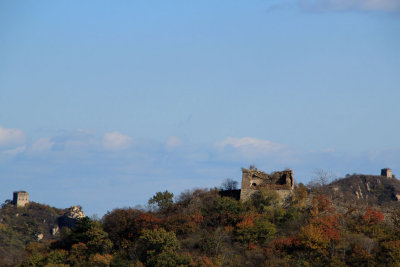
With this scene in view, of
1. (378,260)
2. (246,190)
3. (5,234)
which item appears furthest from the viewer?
(5,234)

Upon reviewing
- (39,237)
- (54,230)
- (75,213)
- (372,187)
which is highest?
(372,187)

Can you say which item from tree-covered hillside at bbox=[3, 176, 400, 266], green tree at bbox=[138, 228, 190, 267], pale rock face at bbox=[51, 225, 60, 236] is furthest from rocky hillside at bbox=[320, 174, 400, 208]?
green tree at bbox=[138, 228, 190, 267]

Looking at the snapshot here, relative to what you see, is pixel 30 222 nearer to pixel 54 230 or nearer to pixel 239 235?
pixel 54 230

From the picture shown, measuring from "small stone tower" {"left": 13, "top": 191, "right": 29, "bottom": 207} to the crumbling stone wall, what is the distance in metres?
66.2

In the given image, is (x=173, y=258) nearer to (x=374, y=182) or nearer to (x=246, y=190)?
(x=246, y=190)

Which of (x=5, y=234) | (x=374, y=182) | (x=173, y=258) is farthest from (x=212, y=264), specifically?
(x=374, y=182)

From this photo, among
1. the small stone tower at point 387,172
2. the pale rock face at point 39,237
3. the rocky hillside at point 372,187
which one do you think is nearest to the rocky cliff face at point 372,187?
the rocky hillside at point 372,187

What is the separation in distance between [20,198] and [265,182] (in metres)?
67.9

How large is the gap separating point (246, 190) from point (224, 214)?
3.54 meters

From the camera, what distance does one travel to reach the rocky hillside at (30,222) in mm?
98500

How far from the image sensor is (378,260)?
53688mm

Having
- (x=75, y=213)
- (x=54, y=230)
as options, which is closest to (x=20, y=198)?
(x=75, y=213)

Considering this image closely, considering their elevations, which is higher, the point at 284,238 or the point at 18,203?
the point at 18,203

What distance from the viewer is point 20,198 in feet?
398
